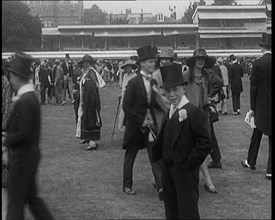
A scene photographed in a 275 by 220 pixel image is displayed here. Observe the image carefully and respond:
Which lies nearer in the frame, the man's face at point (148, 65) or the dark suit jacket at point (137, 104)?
the dark suit jacket at point (137, 104)

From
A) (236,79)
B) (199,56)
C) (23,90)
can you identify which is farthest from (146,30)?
(23,90)

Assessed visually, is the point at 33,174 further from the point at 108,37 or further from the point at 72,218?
the point at 108,37

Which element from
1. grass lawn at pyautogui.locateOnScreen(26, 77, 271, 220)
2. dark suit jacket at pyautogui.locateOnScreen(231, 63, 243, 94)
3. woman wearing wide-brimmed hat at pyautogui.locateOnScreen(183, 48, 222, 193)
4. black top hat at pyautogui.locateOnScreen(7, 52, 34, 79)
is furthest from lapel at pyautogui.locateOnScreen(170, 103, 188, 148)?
dark suit jacket at pyautogui.locateOnScreen(231, 63, 243, 94)

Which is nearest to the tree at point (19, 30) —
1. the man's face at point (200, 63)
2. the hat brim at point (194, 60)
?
the hat brim at point (194, 60)

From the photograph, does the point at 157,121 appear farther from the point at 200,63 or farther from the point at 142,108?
the point at 200,63

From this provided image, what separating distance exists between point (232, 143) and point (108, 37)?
53261 mm

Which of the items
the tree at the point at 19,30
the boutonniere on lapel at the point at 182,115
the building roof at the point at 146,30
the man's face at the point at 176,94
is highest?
the tree at the point at 19,30

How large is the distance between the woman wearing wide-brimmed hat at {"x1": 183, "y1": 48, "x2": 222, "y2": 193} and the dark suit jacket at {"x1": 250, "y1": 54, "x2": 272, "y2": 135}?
2.15ft

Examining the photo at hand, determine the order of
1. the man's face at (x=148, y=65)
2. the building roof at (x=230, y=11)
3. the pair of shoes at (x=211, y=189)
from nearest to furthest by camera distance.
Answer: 1. the man's face at (x=148, y=65)
2. the pair of shoes at (x=211, y=189)
3. the building roof at (x=230, y=11)

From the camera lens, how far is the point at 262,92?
26.0 ft

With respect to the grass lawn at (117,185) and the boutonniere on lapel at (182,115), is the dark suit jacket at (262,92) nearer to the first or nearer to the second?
the grass lawn at (117,185)

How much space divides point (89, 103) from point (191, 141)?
590 centimetres

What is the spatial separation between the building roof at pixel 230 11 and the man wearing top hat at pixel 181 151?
49.5 m

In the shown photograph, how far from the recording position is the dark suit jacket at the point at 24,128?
15.4ft
